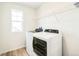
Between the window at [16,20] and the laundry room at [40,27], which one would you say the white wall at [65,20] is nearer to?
the laundry room at [40,27]

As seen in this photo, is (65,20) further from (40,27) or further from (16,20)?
(16,20)

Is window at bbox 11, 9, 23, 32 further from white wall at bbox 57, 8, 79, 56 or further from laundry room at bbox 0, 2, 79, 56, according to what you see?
white wall at bbox 57, 8, 79, 56

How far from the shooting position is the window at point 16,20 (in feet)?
3.72

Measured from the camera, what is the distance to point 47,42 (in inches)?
44.3

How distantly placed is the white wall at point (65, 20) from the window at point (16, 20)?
1.02ft

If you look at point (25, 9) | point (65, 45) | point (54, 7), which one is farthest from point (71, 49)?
point (25, 9)

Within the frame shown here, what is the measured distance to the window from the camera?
113cm

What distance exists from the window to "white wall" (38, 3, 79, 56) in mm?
310

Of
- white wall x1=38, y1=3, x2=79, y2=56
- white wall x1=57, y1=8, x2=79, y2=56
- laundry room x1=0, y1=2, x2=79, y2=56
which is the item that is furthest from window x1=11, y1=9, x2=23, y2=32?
white wall x1=57, y1=8, x2=79, y2=56

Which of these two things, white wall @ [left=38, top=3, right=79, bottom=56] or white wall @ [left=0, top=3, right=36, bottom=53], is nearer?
white wall @ [left=38, top=3, right=79, bottom=56]

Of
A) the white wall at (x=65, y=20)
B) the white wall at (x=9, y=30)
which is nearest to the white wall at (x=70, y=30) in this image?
the white wall at (x=65, y=20)

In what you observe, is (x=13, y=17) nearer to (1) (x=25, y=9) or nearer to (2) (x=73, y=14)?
(1) (x=25, y=9)

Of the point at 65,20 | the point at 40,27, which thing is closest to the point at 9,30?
the point at 40,27

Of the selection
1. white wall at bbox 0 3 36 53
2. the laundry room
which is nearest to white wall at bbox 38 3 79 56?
the laundry room
